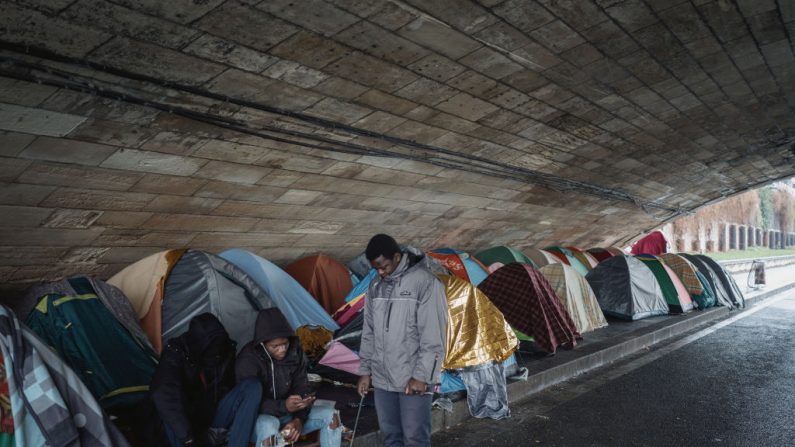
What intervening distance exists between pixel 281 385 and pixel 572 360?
445cm

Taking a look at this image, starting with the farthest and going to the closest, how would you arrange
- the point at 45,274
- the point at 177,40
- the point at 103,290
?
the point at 45,274
the point at 103,290
the point at 177,40

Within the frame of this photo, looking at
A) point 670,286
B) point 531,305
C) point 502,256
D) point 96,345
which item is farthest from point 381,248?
point 670,286

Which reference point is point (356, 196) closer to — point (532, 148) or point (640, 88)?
point (532, 148)

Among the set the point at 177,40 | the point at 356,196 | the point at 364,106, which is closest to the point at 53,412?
the point at 177,40

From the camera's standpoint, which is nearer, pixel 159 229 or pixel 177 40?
pixel 177 40

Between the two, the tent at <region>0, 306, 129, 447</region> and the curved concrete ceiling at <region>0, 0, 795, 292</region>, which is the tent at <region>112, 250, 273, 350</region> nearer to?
the curved concrete ceiling at <region>0, 0, 795, 292</region>

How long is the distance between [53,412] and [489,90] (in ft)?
20.0

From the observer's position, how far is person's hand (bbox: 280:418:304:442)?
3629 mm

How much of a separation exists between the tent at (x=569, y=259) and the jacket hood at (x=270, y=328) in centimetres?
1152

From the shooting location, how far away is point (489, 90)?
7.25 meters

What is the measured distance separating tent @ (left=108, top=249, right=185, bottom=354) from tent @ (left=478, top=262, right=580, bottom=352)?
14.7 ft

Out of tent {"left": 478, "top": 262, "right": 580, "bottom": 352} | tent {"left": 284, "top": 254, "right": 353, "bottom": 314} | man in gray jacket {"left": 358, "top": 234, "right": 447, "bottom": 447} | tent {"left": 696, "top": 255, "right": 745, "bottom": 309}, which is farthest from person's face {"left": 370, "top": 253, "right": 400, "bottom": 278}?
tent {"left": 696, "top": 255, "right": 745, "bottom": 309}

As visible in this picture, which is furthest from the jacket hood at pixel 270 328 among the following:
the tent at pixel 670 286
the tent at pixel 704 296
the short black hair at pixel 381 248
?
the tent at pixel 704 296

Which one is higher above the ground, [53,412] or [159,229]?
[159,229]
